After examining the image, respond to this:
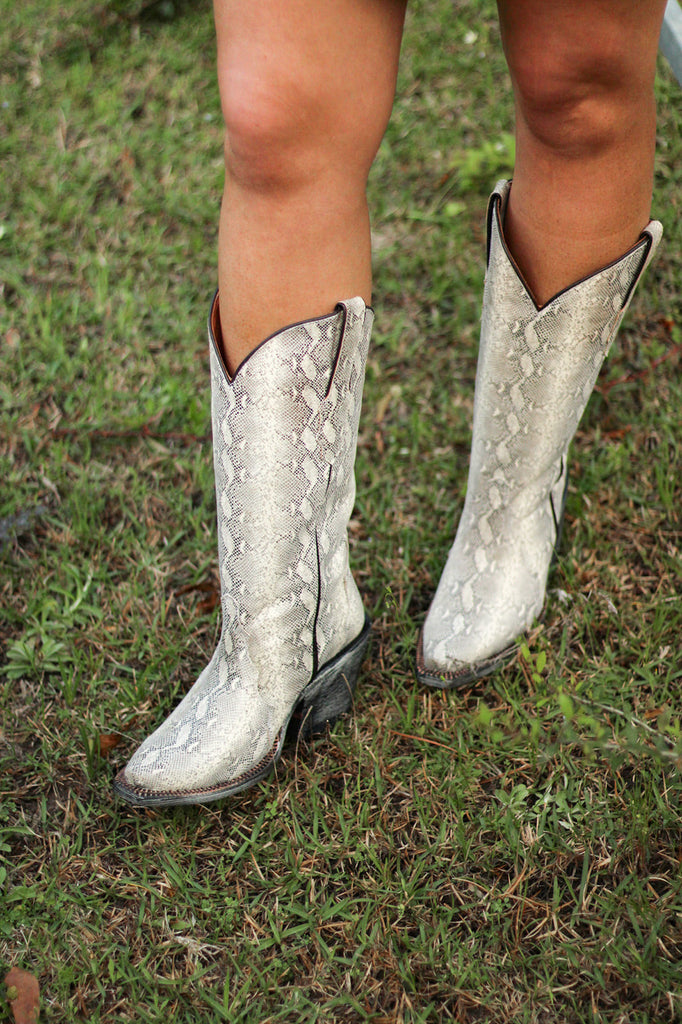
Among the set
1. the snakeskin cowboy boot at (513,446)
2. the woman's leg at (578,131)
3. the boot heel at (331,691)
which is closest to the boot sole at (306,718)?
the boot heel at (331,691)

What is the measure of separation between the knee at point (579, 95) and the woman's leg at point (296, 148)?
0.55 feet

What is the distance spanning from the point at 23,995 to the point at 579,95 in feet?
4.19

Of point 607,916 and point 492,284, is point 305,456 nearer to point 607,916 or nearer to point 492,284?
point 492,284

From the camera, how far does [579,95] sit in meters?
1.02

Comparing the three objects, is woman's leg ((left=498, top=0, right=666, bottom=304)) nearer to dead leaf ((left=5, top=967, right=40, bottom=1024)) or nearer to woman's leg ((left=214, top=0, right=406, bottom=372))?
woman's leg ((left=214, top=0, right=406, bottom=372))

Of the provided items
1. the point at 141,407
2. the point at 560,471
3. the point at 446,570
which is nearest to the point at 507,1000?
the point at 446,570

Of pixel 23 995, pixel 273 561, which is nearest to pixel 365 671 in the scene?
pixel 273 561

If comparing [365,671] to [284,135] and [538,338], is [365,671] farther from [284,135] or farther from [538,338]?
[284,135]

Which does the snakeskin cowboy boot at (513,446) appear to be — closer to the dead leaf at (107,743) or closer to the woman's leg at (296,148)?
the woman's leg at (296,148)

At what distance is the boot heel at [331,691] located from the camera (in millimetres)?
1340

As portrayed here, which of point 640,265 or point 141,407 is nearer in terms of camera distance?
point 640,265

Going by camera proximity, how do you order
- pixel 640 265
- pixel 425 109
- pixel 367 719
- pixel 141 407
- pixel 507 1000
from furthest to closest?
pixel 425 109 < pixel 141 407 < pixel 367 719 < pixel 640 265 < pixel 507 1000

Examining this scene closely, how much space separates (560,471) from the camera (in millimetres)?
1505

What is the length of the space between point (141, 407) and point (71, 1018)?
1.22m
